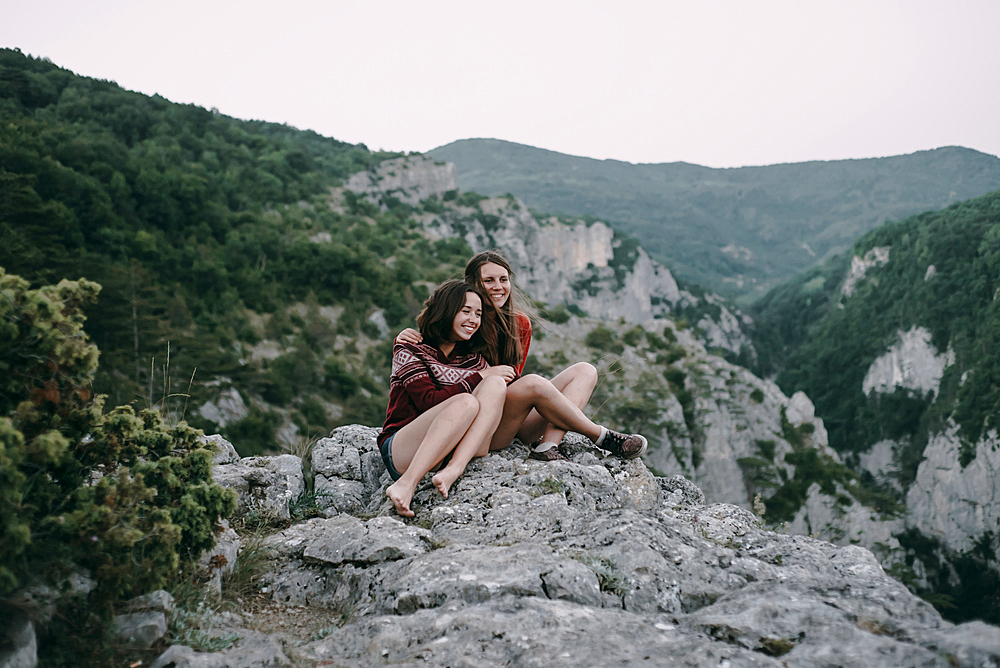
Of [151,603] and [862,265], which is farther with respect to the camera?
[862,265]

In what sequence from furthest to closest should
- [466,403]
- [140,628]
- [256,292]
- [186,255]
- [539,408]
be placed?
[256,292] < [186,255] < [539,408] < [466,403] < [140,628]

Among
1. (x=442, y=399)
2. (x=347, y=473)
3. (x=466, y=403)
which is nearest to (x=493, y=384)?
(x=466, y=403)

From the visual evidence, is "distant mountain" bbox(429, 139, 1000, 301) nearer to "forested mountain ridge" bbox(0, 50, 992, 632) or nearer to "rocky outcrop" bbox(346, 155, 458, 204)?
"rocky outcrop" bbox(346, 155, 458, 204)

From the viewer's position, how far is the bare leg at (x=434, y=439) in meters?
3.78

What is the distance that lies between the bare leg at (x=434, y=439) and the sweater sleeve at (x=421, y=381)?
0.35 ft

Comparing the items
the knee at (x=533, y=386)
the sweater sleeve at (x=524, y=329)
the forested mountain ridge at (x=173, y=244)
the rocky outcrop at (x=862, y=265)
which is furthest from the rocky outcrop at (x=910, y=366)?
the knee at (x=533, y=386)

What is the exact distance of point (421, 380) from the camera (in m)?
4.11

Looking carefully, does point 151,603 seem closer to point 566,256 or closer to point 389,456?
point 389,456

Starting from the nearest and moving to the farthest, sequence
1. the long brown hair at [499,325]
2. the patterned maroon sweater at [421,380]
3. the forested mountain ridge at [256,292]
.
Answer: the patterned maroon sweater at [421,380]
the long brown hair at [499,325]
the forested mountain ridge at [256,292]

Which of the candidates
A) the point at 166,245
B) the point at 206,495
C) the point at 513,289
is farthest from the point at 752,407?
the point at 206,495

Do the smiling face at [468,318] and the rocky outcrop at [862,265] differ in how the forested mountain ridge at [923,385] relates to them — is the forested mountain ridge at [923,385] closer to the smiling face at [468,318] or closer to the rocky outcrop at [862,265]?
the rocky outcrop at [862,265]

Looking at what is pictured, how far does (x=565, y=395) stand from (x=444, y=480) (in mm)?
1279

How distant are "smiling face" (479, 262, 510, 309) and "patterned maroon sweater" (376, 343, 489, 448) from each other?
2.21 ft

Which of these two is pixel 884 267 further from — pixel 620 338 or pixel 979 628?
pixel 979 628
